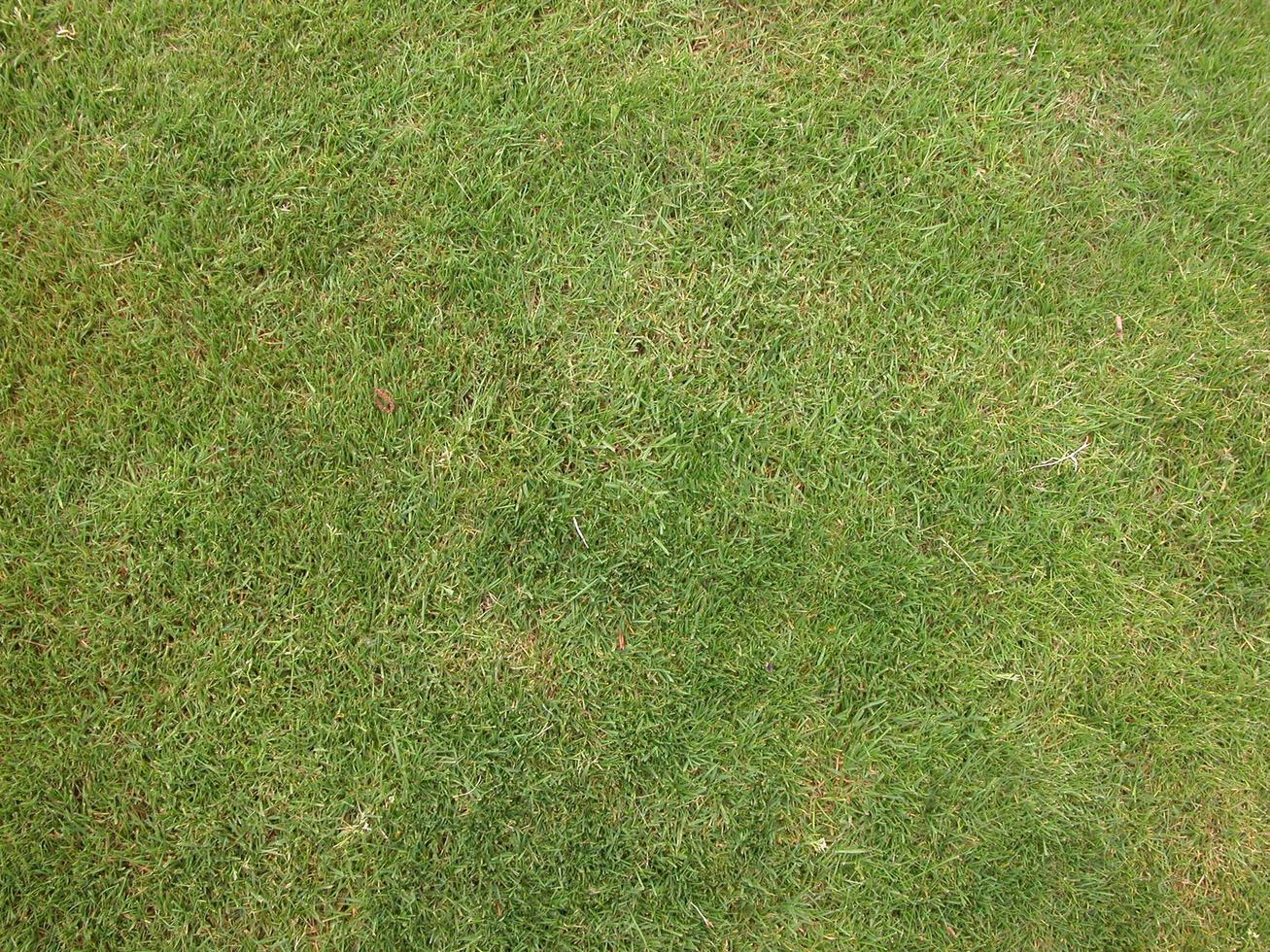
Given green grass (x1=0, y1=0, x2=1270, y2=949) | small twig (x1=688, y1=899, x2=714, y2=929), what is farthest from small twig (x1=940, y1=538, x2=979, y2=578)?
small twig (x1=688, y1=899, x2=714, y2=929)

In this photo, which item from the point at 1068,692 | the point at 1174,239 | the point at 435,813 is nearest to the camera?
the point at 435,813

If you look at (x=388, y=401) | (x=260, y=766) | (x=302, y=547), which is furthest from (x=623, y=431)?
(x=260, y=766)

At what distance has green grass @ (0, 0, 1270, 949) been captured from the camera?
84.3 inches

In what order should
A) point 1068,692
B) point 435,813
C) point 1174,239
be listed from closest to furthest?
point 435,813 → point 1068,692 → point 1174,239

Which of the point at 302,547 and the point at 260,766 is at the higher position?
the point at 302,547

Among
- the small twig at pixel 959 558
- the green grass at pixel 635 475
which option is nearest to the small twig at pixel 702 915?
the green grass at pixel 635 475

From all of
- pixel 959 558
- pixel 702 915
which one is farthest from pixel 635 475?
pixel 702 915

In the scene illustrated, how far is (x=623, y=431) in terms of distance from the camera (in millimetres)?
2283

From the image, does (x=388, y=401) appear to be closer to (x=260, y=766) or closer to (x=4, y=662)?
(x=260, y=766)

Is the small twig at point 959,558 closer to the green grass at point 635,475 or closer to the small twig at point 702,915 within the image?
the green grass at point 635,475

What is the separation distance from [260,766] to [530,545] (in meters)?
0.97

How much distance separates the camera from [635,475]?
2.27m

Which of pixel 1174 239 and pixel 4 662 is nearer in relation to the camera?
pixel 4 662

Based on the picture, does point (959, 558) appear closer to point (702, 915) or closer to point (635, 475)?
point (635, 475)
